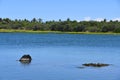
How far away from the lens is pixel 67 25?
532 ft

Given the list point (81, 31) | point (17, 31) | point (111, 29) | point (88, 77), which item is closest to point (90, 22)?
point (81, 31)

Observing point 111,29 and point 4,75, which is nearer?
point 4,75

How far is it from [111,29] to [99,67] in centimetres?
11531

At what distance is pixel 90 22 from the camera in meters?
163

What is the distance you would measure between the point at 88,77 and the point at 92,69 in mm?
4590

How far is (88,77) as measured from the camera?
88.7ft

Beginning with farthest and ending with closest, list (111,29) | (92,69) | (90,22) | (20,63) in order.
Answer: (90,22), (111,29), (20,63), (92,69)

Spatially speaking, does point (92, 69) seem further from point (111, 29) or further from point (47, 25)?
point (47, 25)

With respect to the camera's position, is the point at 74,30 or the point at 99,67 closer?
the point at 99,67

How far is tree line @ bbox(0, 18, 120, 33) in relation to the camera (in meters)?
150

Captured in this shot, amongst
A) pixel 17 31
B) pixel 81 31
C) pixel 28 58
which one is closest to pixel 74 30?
pixel 81 31

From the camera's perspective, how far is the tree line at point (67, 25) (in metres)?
150

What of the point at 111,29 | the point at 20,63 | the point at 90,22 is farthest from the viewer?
→ the point at 90,22

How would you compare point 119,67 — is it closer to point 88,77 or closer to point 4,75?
point 88,77
